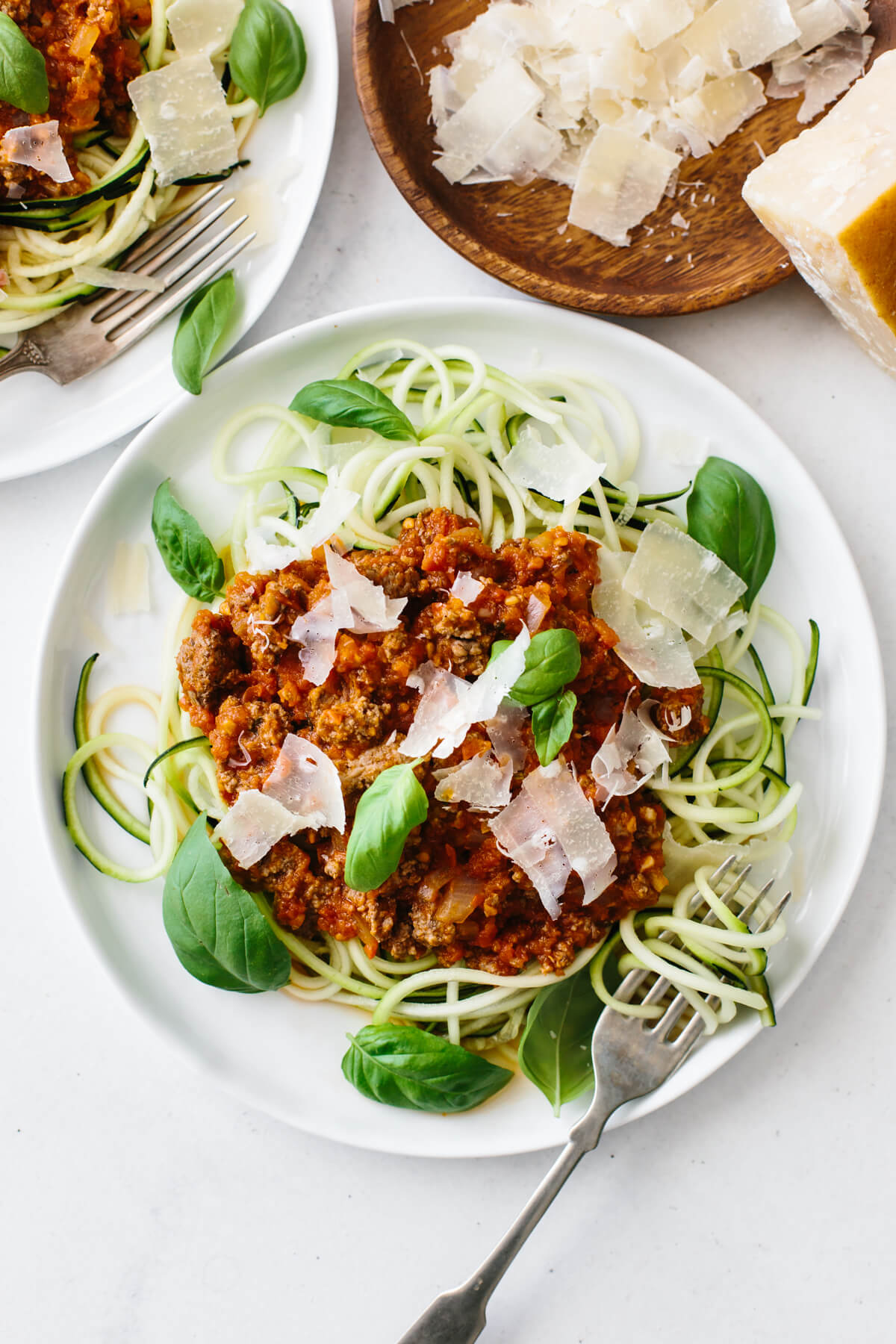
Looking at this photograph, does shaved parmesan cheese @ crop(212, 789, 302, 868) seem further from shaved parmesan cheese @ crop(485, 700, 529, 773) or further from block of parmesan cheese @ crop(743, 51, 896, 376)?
block of parmesan cheese @ crop(743, 51, 896, 376)

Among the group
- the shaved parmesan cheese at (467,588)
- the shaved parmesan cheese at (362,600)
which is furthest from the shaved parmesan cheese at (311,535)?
the shaved parmesan cheese at (467,588)

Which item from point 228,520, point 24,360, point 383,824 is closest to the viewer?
point 383,824

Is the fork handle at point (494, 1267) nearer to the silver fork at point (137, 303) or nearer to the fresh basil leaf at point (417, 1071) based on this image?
the fresh basil leaf at point (417, 1071)

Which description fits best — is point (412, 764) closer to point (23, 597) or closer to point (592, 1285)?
point (23, 597)

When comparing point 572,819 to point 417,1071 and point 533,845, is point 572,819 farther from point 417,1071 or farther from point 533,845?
point 417,1071

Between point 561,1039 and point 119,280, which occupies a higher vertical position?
point 119,280

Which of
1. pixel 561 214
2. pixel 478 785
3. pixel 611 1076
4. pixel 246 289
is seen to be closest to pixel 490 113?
pixel 561 214

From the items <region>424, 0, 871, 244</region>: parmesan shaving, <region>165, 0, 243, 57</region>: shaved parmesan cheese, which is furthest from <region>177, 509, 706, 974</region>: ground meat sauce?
<region>165, 0, 243, 57</region>: shaved parmesan cheese
